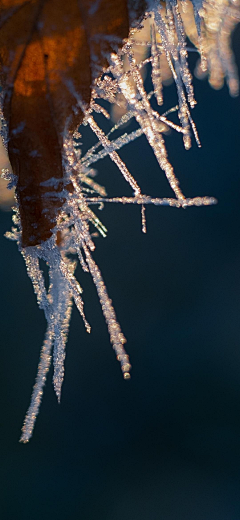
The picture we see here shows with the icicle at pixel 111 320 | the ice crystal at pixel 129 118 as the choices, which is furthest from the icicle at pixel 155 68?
the icicle at pixel 111 320

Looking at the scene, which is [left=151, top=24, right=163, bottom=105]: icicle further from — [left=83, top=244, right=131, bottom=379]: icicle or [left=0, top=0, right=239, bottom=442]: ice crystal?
[left=83, top=244, right=131, bottom=379]: icicle

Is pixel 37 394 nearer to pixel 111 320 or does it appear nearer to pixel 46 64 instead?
pixel 111 320

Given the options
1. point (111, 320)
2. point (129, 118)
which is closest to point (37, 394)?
point (111, 320)

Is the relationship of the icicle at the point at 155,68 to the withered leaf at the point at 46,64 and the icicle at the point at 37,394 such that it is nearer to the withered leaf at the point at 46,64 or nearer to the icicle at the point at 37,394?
the withered leaf at the point at 46,64

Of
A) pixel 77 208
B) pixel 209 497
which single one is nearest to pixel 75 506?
pixel 209 497

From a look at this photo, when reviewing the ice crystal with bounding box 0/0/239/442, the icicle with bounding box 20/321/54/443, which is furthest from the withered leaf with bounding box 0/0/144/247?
the icicle with bounding box 20/321/54/443

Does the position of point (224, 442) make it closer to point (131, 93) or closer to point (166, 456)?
point (166, 456)
